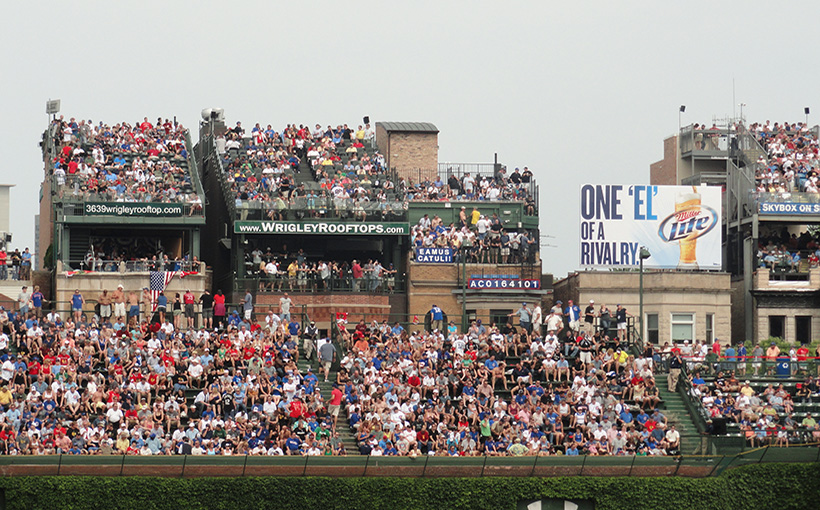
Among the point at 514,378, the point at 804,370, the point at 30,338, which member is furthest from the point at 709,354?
the point at 30,338

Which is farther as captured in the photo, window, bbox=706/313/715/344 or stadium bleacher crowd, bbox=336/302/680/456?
window, bbox=706/313/715/344

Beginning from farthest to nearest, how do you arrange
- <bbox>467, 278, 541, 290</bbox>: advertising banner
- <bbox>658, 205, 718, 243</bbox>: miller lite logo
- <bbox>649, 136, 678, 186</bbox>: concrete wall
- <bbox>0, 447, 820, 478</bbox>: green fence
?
1. <bbox>649, 136, 678, 186</bbox>: concrete wall
2. <bbox>658, 205, 718, 243</bbox>: miller lite logo
3. <bbox>467, 278, 541, 290</bbox>: advertising banner
4. <bbox>0, 447, 820, 478</bbox>: green fence

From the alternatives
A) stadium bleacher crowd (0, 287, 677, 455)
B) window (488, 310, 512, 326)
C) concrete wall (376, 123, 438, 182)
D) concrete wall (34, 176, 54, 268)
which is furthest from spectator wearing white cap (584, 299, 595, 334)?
concrete wall (34, 176, 54, 268)

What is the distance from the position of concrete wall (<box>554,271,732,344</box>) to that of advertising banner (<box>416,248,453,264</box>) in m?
5.27

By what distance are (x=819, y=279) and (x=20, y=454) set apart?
34342 millimetres

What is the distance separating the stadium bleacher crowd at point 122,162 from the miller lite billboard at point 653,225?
15.7 meters

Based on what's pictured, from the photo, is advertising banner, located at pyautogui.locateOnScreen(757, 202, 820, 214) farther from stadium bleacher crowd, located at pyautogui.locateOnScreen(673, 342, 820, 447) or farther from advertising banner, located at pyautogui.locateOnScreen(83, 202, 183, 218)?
advertising banner, located at pyautogui.locateOnScreen(83, 202, 183, 218)

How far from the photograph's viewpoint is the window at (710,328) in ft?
200

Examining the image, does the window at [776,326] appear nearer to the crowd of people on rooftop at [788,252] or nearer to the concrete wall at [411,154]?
the crowd of people on rooftop at [788,252]

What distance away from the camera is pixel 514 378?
159 feet

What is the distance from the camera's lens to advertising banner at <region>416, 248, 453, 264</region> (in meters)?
60.2

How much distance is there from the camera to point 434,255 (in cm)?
6028

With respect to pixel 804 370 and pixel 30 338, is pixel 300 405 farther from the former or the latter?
pixel 804 370

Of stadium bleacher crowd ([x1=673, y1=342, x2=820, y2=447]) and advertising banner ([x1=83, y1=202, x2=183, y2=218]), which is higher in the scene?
advertising banner ([x1=83, y1=202, x2=183, y2=218])
